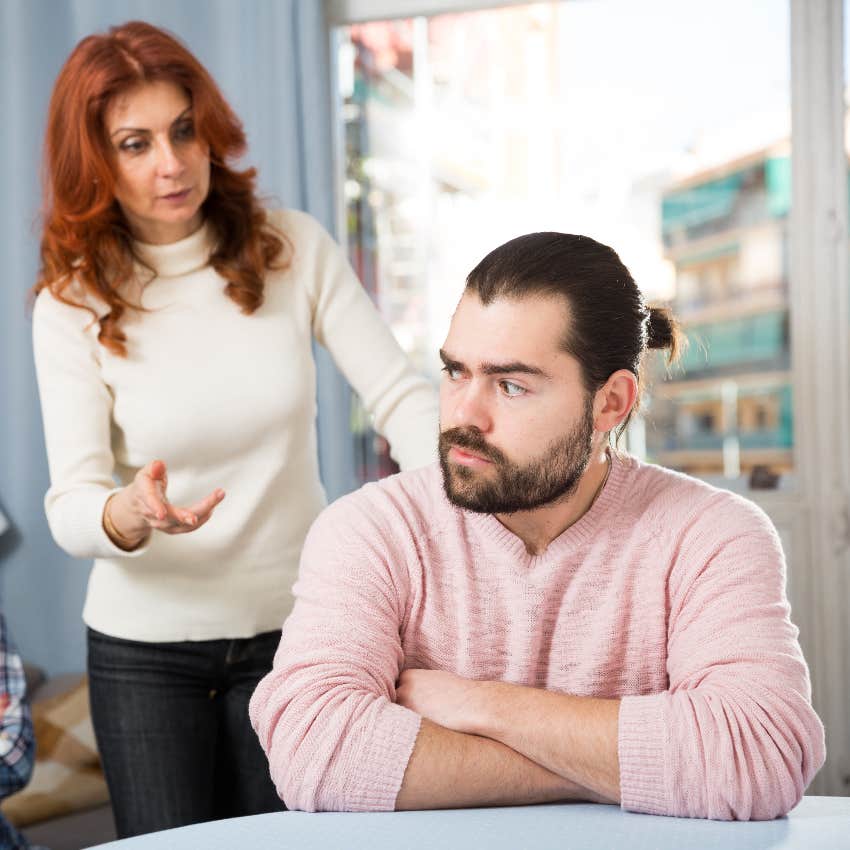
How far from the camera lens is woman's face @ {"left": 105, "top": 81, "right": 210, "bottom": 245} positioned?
168cm

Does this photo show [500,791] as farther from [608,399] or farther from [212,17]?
[212,17]

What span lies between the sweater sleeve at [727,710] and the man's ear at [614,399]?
0.20 metres

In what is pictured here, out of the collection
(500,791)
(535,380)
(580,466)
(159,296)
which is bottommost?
(500,791)

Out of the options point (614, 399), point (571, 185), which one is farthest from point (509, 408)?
point (571, 185)

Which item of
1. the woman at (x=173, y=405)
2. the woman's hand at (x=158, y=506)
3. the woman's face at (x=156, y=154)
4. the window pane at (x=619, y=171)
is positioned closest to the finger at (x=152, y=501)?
the woman's hand at (x=158, y=506)

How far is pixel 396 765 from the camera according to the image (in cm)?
115

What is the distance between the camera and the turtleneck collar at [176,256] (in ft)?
5.76

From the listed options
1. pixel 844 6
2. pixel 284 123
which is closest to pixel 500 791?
pixel 284 123

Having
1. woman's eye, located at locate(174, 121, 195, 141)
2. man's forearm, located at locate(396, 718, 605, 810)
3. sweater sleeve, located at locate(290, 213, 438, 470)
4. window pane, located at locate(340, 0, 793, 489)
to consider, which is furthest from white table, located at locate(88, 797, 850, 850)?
window pane, located at locate(340, 0, 793, 489)

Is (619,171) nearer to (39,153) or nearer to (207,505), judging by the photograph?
(39,153)

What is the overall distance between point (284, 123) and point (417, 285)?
61cm

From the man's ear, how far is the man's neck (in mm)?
43

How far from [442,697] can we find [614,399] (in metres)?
0.42

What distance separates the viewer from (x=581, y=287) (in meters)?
1.35
